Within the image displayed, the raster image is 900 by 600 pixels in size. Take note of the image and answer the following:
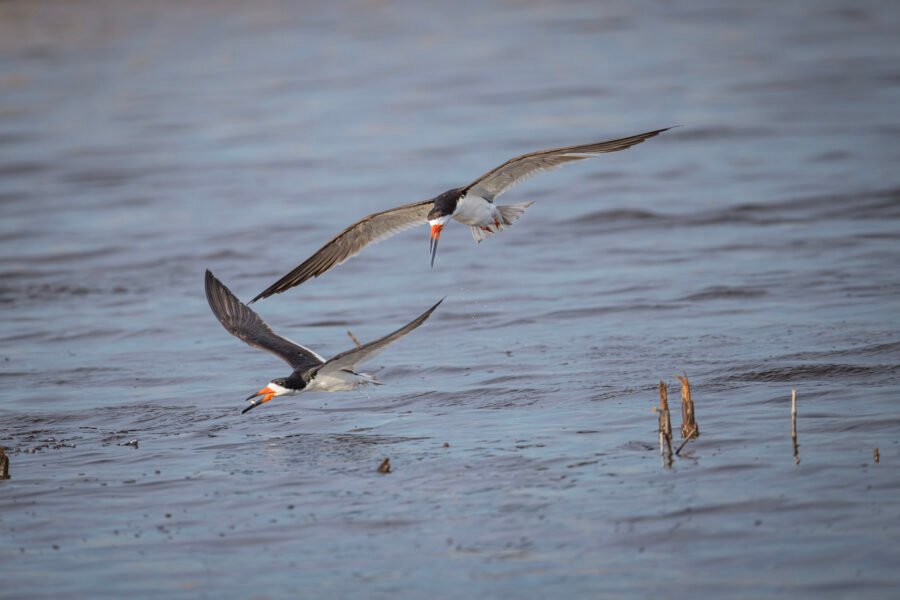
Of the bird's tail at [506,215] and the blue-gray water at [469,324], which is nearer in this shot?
the blue-gray water at [469,324]

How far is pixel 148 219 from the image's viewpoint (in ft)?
65.4

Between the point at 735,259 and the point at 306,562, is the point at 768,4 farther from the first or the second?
the point at 306,562

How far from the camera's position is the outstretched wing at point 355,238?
1099 cm

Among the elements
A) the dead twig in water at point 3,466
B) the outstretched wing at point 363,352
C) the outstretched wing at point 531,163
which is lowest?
the dead twig in water at point 3,466

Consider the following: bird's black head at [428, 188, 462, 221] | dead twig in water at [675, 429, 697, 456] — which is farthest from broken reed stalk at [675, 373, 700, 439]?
bird's black head at [428, 188, 462, 221]

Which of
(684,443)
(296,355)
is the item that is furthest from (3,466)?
(684,443)

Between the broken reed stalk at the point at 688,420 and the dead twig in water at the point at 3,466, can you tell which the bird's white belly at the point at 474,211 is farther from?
the dead twig in water at the point at 3,466

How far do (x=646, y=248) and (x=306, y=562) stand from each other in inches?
388

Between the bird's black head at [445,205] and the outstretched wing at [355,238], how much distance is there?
41 centimetres

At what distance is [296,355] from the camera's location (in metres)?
10.1

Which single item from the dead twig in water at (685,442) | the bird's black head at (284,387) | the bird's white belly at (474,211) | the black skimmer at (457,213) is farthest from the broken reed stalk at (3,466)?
the dead twig in water at (685,442)

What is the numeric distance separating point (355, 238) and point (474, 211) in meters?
1.10

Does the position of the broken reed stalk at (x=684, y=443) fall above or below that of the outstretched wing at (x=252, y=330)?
below

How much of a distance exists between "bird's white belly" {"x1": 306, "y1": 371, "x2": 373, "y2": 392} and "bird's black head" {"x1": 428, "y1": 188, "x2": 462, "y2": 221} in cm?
154
